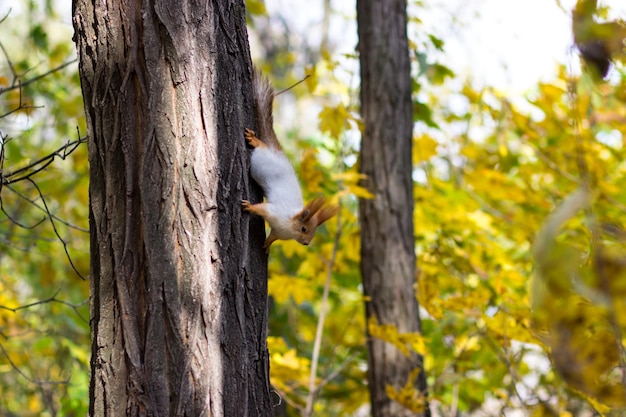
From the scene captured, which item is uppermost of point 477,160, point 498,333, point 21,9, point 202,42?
point 21,9

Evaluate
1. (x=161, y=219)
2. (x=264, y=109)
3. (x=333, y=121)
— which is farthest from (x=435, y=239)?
(x=161, y=219)

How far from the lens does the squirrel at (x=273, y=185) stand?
1834 mm

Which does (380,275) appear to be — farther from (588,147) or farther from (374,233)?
(588,147)

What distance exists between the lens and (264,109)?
2043mm

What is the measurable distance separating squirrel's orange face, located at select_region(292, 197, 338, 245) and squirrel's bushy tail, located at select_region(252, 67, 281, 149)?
0.90 ft

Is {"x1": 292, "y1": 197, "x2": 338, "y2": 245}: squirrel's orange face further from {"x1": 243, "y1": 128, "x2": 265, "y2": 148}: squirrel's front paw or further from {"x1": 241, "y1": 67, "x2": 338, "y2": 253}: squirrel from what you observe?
{"x1": 243, "y1": 128, "x2": 265, "y2": 148}: squirrel's front paw

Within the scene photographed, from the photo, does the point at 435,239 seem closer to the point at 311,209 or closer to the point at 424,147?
the point at 424,147

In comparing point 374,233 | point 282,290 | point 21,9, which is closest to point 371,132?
point 374,233

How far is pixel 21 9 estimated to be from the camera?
760cm

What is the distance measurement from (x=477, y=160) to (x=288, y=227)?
2.60 meters

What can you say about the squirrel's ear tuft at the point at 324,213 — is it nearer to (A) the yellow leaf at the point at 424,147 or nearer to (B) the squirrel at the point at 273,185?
(B) the squirrel at the point at 273,185

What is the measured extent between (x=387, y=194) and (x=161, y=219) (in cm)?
199

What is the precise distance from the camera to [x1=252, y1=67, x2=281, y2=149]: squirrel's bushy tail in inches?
77.6

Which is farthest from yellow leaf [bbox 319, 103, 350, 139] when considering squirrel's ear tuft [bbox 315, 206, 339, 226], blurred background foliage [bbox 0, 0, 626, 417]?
squirrel's ear tuft [bbox 315, 206, 339, 226]
